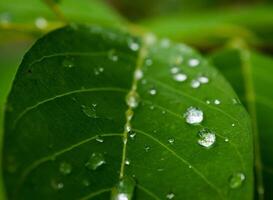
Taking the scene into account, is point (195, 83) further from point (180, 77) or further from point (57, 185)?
point (57, 185)

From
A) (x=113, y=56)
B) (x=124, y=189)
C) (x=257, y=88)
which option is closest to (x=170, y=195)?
(x=124, y=189)

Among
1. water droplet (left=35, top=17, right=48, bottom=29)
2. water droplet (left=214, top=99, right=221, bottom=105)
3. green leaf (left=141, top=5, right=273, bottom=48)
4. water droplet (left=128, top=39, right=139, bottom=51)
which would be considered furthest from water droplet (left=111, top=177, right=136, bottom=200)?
green leaf (left=141, top=5, right=273, bottom=48)

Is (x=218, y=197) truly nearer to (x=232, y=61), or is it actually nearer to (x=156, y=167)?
(x=156, y=167)

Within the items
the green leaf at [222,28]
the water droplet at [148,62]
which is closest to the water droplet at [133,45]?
the water droplet at [148,62]

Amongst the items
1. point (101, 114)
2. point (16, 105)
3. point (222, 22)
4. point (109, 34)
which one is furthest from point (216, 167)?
point (222, 22)

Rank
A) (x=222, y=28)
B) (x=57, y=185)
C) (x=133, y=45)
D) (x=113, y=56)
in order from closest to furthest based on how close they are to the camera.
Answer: (x=57, y=185), (x=113, y=56), (x=133, y=45), (x=222, y=28)

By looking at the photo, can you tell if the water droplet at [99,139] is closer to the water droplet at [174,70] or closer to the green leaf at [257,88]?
the water droplet at [174,70]
